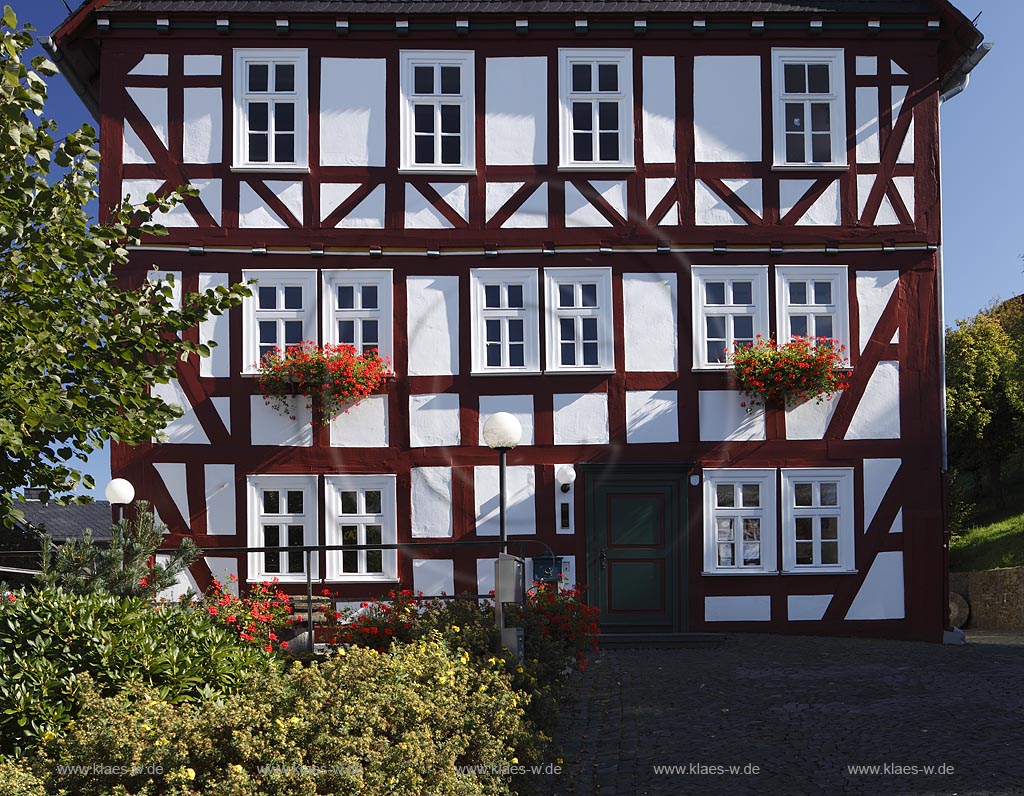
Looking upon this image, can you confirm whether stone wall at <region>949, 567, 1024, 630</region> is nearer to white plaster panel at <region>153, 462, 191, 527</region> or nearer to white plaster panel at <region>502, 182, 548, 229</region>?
white plaster panel at <region>502, 182, 548, 229</region>

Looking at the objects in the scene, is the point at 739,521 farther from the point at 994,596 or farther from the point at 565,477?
the point at 994,596

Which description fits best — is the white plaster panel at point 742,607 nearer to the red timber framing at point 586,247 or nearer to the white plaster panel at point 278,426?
the red timber framing at point 586,247

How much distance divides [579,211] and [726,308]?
2362mm

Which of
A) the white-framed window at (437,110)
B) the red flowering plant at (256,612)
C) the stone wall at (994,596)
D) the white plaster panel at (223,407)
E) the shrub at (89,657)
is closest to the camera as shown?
the shrub at (89,657)

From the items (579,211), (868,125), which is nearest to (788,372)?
(579,211)

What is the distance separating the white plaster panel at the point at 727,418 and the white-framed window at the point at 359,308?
168 inches

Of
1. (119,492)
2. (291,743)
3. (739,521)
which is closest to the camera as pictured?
(291,743)

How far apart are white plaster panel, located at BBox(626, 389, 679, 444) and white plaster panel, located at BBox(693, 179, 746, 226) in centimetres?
236

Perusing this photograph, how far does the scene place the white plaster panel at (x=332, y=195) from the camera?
13.5 m

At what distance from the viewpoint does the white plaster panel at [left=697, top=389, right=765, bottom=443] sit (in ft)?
44.0

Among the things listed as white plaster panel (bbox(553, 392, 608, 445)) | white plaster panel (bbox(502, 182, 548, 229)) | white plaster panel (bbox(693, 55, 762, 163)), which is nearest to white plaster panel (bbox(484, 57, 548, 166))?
white plaster panel (bbox(502, 182, 548, 229))

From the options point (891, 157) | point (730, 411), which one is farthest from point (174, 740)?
point (891, 157)

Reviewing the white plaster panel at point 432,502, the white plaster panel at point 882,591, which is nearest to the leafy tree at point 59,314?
the white plaster panel at point 432,502

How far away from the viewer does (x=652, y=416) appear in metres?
13.4
